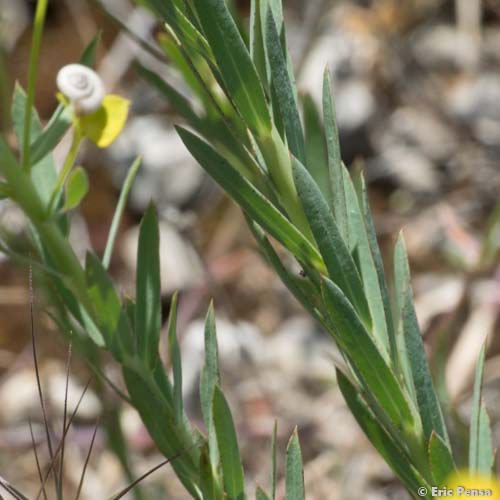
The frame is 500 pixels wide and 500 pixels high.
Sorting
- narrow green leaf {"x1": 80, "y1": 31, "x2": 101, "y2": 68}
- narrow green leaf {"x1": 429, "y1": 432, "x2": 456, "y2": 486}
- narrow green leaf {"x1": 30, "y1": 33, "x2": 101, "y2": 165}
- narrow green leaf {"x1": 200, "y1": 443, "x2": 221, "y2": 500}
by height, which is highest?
narrow green leaf {"x1": 80, "y1": 31, "x2": 101, "y2": 68}

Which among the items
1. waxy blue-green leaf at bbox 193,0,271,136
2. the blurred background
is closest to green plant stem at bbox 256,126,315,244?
waxy blue-green leaf at bbox 193,0,271,136

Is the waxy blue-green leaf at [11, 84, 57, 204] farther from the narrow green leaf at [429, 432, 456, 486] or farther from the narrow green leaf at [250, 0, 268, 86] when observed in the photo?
the narrow green leaf at [429, 432, 456, 486]

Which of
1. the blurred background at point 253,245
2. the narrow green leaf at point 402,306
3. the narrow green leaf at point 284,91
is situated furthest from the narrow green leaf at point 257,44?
the blurred background at point 253,245

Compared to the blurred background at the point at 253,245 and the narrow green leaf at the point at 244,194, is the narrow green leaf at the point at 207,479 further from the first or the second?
the blurred background at the point at 253,245

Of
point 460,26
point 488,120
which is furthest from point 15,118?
point 460,26

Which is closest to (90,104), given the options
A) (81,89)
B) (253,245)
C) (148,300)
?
(81,89)

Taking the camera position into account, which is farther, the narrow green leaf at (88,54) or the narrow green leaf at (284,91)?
the narrow green leaf at (88,54)

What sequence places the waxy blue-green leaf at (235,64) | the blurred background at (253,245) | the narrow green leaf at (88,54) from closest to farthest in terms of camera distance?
the waxy blue-green leaf at (235,64) < the narrow green leaf at (88,54) < the blurred background at (253,245)
